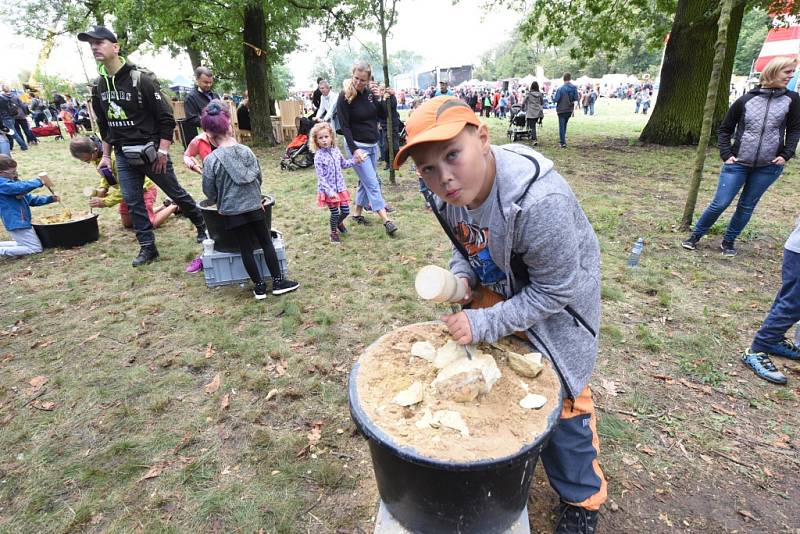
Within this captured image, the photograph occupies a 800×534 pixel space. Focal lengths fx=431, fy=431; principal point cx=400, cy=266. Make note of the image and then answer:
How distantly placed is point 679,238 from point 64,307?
6.79m

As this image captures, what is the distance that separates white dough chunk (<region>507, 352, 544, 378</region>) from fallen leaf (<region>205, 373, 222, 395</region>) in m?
2.21

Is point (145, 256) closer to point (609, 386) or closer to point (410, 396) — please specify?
point (410, 396)

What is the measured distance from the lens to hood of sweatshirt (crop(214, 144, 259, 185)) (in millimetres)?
3635

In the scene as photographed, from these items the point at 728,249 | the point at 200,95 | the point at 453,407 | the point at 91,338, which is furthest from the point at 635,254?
the point at 200,95

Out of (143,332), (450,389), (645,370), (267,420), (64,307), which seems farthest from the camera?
(64,307)

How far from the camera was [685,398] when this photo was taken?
2.82 metres

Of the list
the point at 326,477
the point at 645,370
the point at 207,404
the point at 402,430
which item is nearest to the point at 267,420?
the point at 207,404

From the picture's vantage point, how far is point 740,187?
179 inches

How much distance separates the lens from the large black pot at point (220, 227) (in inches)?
160

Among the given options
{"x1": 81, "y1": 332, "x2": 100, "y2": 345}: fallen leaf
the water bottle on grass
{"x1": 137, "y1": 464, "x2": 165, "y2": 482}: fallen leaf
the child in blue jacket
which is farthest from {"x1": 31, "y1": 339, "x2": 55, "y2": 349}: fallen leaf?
the water bottle on grass

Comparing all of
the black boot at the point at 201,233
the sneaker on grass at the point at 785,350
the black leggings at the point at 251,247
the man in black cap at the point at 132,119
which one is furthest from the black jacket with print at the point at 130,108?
the sneaker on grass at the point at 785,350

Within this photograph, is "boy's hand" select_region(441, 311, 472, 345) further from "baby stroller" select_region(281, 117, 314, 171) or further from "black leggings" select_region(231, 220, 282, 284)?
"baby stroller" select_region(281, 117, 314, 171)

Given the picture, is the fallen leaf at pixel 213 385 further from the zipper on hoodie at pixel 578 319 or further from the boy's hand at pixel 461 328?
the zipper on hoodie at pixel 578 319

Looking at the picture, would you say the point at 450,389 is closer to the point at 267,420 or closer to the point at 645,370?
the point at 267,420
